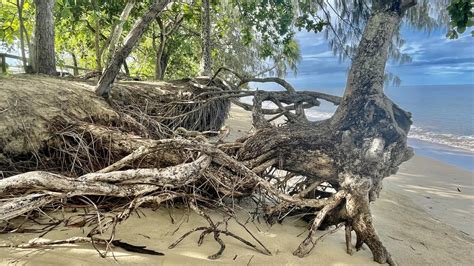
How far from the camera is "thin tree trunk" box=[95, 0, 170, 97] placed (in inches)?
142

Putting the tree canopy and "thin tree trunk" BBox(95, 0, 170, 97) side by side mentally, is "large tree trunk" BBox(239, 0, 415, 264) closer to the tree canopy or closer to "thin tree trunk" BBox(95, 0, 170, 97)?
the tree canopy

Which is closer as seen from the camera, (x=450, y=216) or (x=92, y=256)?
(x=92, y=256)

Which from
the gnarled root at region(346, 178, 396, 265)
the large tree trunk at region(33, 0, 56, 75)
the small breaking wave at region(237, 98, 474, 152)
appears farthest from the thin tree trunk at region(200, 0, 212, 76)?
the small breaking wave at region(237, 98, 474, 152)

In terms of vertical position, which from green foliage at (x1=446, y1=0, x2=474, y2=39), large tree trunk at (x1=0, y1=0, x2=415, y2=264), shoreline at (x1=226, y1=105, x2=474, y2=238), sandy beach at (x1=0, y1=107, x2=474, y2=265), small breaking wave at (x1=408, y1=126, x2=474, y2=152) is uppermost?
green foliage at (x1=446, y1=0, x2=474, y2=39)

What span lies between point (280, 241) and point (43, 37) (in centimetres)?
453

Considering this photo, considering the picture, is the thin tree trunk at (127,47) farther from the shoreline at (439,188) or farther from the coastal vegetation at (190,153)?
the shoreline at (439,188)

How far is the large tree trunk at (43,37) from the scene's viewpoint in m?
4.93

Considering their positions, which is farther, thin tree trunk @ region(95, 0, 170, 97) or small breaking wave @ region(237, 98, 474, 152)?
small breaking wave @ region(237, 98, 474, 152)

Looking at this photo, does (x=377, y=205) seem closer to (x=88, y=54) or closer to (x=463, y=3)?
(x=463, y=3)

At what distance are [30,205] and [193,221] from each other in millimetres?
1349

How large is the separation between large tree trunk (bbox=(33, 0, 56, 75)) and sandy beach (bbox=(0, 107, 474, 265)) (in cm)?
345

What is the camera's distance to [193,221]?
9.59 ft

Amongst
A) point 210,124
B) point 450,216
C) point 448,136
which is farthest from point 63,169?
point 448,136

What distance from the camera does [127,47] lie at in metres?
3.74
